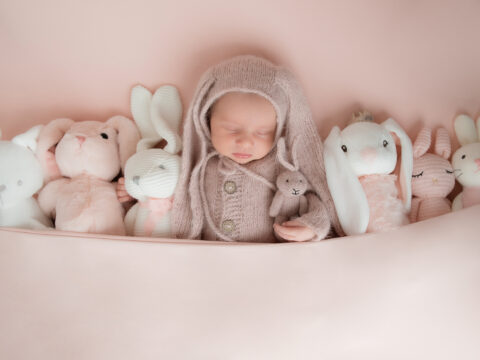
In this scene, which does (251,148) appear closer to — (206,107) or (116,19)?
(206,107)

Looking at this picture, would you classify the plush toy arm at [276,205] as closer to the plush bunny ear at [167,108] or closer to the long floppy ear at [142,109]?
the plush bunny ear at [167,108]

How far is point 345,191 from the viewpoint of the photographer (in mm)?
1090

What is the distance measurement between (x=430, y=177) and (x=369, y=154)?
0.69ft

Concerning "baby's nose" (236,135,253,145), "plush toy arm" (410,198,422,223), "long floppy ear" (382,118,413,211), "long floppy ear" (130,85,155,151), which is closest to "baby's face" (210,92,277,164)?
"baby's nose" (236,135,253,145)

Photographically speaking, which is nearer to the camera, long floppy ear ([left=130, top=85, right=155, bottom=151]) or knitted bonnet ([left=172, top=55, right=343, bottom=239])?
knitted bonnet ([left=172, top=55, right=343, bottom=239])

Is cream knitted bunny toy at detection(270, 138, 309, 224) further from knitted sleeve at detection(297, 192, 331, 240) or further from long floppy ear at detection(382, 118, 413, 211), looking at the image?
long floppy ear at detection(382, 118, 413, 211)

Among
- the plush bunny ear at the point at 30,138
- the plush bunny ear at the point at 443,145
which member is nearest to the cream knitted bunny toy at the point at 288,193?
the plush bunny ear at the point at 443,145

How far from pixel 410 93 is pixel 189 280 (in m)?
0.87

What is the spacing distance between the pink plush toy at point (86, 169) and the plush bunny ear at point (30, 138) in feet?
0.06

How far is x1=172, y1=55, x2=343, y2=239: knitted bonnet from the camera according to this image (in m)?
1.11

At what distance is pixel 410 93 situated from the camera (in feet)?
4.01

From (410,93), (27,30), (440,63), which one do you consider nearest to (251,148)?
(410,93)

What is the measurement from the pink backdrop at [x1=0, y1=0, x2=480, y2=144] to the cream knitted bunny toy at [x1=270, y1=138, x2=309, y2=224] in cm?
22

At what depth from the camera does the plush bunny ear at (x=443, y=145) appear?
3.90 feet
